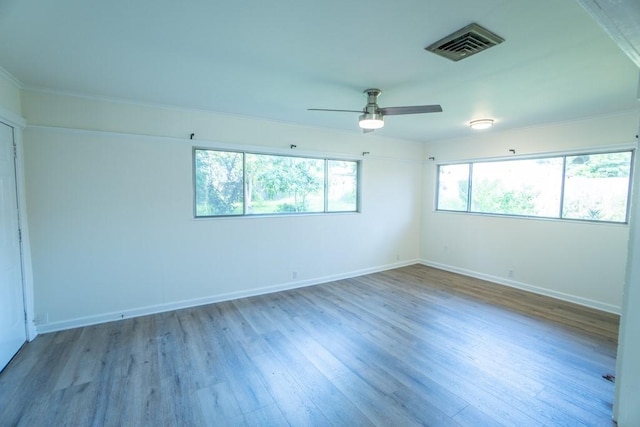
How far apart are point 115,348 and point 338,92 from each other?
3418mm

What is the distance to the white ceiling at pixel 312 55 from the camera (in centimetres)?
168

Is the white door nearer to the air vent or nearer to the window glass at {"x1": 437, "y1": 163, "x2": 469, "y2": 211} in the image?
the air vent

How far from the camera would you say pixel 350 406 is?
2.09 meters

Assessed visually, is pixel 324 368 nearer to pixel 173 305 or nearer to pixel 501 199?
pixel 173 305

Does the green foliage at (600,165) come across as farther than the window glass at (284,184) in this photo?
No

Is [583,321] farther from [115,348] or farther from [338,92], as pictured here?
[115,348]

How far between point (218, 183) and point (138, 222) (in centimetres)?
109

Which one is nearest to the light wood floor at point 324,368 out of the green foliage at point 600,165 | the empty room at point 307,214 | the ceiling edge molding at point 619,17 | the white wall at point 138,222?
the empty room at point 307,214

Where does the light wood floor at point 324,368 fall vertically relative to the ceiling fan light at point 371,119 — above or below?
below

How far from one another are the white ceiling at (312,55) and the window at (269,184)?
84cm

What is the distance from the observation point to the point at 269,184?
4434 mm

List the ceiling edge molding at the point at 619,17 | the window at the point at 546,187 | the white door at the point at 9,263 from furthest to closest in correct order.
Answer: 1. the window at the point at 546,187
2. the white door at the point at 9,263
3. the ceiling edge molding at the point at 619,17

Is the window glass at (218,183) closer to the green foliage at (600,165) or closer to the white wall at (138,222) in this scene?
the white wall at (138,222)

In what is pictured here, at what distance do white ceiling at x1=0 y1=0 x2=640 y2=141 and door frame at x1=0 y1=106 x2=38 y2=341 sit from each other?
51 centimetres
